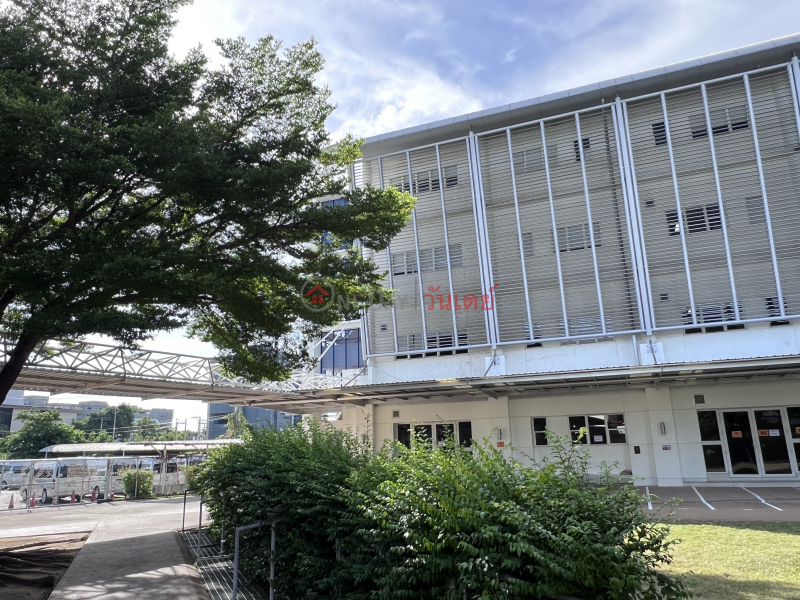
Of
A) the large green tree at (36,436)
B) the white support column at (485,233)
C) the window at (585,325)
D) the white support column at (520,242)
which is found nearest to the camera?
the window at (585,325)

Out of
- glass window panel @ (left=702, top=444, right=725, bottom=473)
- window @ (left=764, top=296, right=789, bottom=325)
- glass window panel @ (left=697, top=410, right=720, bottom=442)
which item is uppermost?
window @ (left=764, top=296, right=789, bottom=325)

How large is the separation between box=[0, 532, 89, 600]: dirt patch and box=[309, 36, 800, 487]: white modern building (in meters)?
11.1

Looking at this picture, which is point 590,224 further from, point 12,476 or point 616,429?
point 12,476

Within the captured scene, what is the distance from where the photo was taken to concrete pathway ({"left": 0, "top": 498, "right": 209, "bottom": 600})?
7633 millimetres

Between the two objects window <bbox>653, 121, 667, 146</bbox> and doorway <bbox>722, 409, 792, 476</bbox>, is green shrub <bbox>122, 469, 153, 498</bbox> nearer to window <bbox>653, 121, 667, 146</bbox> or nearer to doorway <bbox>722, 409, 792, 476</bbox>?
doorway <bbox>722, 409, 792, 476</bbox>

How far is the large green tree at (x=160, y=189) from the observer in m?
8.58

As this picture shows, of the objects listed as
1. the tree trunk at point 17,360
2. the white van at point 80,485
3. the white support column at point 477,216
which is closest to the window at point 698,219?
the white support column at point 477,216

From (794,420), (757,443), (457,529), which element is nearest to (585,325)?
(757,443)

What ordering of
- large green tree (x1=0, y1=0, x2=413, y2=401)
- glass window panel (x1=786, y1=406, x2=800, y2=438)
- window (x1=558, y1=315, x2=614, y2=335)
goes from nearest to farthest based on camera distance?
large green tree (x1=0, y1=0, x2=413, y2=401)
glass window panel (x1=786, y1=406, x2=800, y2=438)
window (x1=558, y1=315, x2=614, y2=335)

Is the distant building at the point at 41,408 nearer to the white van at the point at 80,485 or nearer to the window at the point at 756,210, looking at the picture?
the white van at the point at 80,485

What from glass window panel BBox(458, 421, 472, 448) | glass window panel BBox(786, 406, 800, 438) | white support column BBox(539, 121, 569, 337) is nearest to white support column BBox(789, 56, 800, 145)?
white support column BBox(539, 121, 569, 337)

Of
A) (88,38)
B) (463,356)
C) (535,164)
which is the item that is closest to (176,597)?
(88,38)

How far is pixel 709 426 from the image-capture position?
21016 mm

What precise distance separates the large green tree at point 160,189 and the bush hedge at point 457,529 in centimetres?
435
